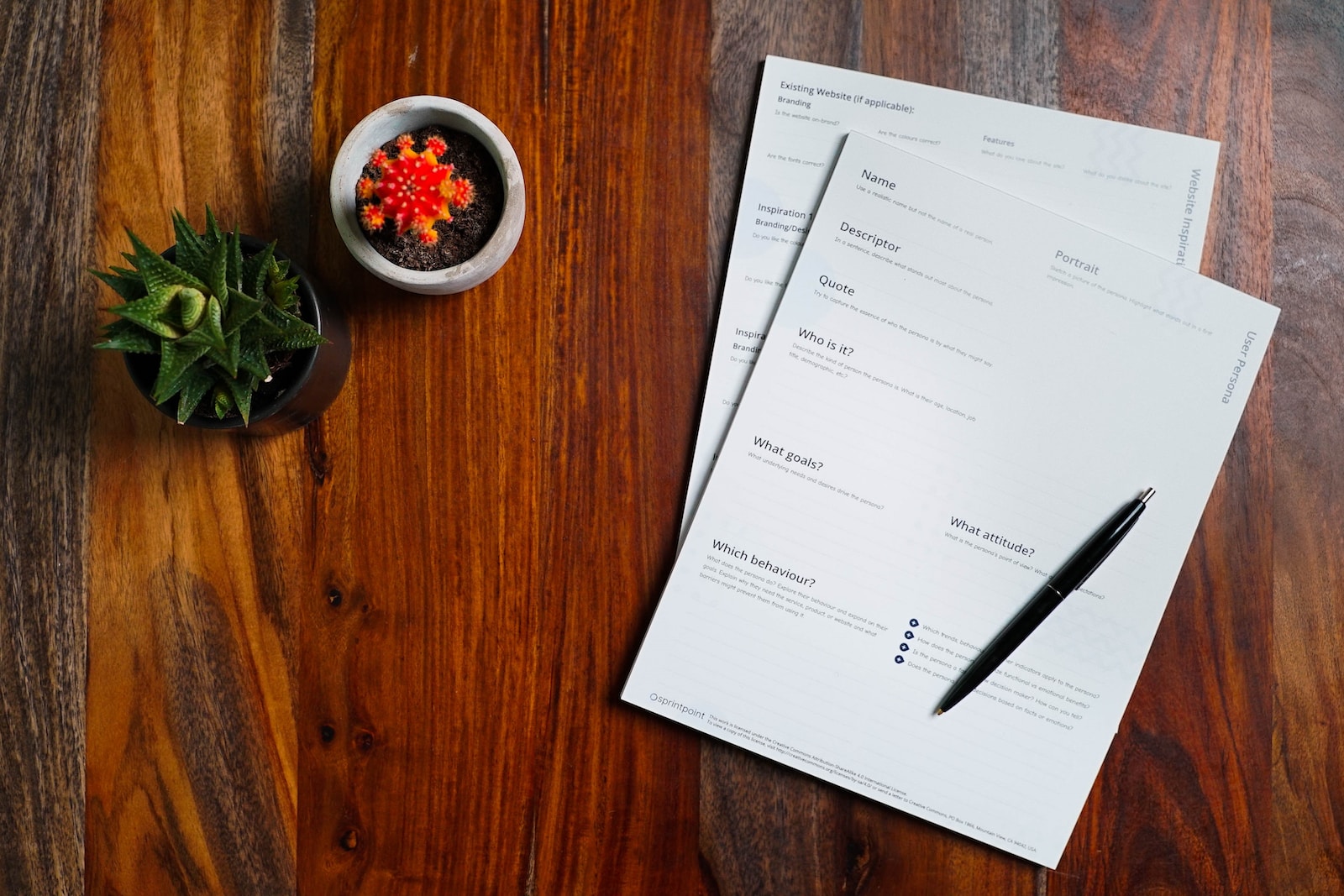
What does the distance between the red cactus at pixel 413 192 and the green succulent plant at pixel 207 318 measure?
0.07 m

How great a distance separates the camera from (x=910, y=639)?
25.9 inches

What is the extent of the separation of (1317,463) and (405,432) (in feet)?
2.23

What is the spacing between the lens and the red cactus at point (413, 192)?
532 mm

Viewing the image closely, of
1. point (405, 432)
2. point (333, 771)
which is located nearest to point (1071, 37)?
→ point (405, 432)

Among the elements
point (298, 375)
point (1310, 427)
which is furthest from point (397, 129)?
point (1310, 427)

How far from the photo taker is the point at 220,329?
1.68ft

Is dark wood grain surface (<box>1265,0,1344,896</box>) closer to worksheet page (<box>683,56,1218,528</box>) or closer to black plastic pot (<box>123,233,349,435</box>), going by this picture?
worksheet page (<box>683,56,1218,528</box>)

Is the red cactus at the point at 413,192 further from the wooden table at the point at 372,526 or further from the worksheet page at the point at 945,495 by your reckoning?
the worksheet page at the point at 945,495

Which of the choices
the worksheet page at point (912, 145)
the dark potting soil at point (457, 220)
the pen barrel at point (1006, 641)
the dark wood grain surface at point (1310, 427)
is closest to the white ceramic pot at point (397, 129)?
the dark potting soil at point (457, 220)

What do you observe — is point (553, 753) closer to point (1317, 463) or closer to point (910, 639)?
point (910, 639)

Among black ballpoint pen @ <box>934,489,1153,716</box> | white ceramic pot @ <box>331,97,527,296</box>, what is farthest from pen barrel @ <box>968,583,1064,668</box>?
white ceramic pot @ <box>331,97,527,296</box>

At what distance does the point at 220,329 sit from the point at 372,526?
194 millimetres

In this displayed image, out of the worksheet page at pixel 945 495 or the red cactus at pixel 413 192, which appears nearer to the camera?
the red cactus at pixel 413 192

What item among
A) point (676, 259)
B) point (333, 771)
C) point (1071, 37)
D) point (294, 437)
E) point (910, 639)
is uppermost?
point (1071, 37)
